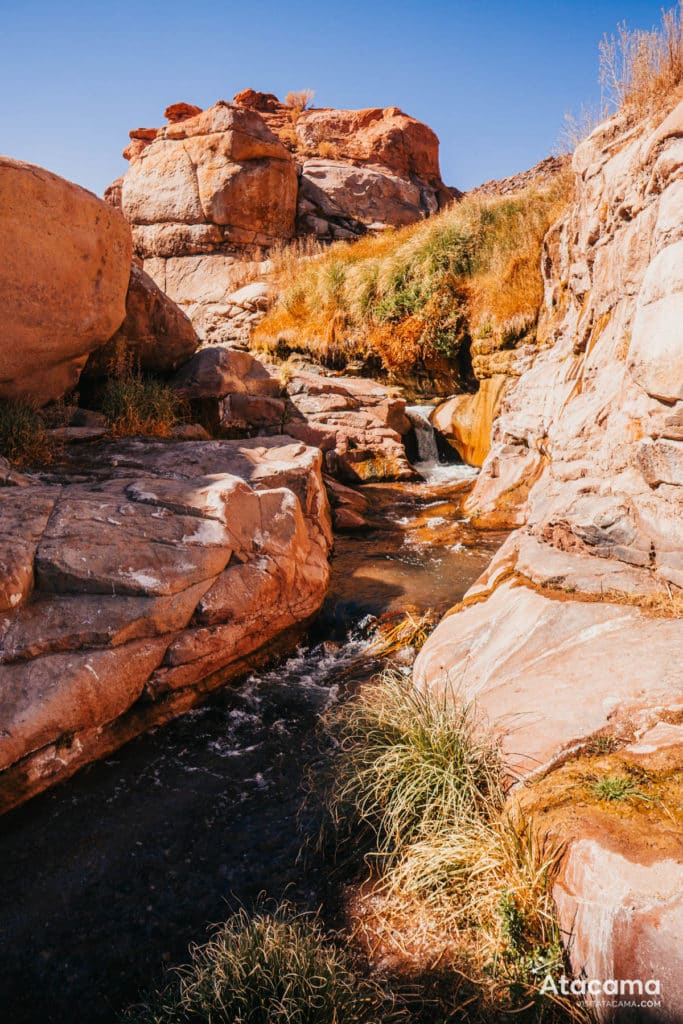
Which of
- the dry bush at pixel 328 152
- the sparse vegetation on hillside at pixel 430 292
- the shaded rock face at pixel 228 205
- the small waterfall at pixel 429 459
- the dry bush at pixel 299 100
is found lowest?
the small waterfall at pixel 429 459

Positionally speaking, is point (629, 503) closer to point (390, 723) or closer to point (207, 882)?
point (390, 723)

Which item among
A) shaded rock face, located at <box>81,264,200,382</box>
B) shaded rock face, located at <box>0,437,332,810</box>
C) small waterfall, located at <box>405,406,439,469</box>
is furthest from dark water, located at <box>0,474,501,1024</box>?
small waterfall, located at <box>405,406,439,469</box>

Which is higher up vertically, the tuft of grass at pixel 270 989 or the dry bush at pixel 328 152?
the dry bush at pixel 328 152

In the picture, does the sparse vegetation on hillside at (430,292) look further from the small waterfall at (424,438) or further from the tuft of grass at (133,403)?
the tuft of grass at (133,403)

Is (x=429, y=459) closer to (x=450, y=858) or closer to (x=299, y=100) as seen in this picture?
(x=450, y=858)

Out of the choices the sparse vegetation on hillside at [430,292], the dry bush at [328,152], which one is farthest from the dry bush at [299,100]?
the sparse vegetation on hillside at [430,292]

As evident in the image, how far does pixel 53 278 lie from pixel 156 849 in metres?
5.67

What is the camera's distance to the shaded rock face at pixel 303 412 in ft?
31.0

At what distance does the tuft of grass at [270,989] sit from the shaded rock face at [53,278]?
5.88 m

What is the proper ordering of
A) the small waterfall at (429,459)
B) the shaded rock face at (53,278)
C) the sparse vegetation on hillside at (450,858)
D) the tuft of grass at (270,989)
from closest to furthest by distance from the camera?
1. the tuft of grass at (270,989)
2. the sparse vegetation on hillside at (450,858)
3. the shaded rock face at (53,278)
4. the small waterfall at (429,459)

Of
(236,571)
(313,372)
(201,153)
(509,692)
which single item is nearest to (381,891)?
(509,692)

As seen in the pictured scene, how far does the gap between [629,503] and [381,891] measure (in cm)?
292

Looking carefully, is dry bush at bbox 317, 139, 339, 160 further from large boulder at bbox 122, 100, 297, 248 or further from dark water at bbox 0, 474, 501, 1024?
dark water at bbox 0, 474, 501, 1024

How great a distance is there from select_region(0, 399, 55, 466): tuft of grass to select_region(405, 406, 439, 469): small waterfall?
6417 mm
